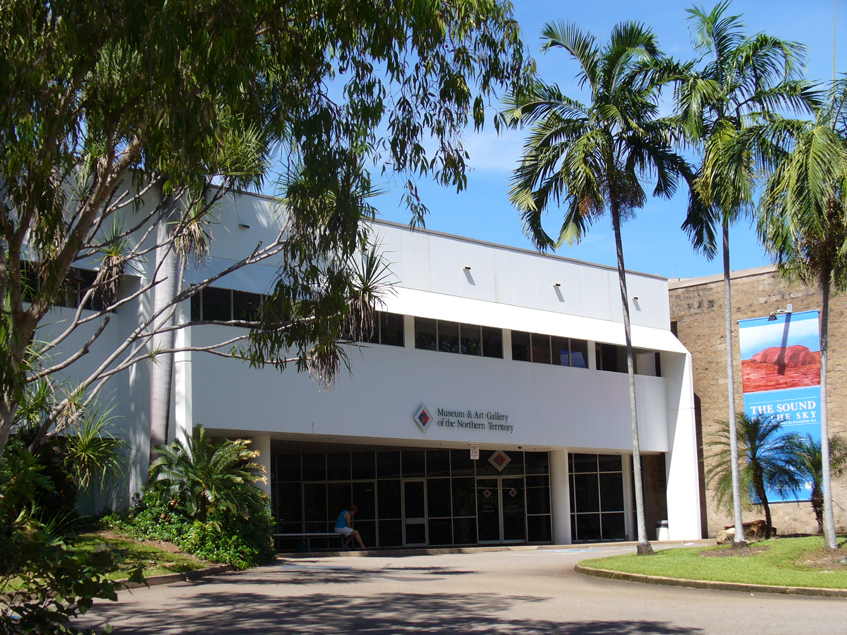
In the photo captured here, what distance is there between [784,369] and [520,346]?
879 cm

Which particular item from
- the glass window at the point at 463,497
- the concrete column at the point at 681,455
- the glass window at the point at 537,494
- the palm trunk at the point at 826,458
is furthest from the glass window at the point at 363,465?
the palm trunk at the point at 826,458

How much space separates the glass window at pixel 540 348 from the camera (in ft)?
89.6

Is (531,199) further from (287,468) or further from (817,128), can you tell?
(287,468)

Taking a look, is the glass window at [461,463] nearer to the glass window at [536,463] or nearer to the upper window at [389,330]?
the glass window at [536,463]

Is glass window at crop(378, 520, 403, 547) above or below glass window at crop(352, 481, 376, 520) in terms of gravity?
below

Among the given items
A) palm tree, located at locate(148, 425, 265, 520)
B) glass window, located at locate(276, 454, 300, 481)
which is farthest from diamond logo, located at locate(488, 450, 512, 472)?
palm tree, located at locate(148, 425, 265, 520)

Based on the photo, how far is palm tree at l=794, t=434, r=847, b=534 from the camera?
2417cm

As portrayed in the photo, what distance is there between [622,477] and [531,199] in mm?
13413

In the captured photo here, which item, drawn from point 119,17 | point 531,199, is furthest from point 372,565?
point 119,17

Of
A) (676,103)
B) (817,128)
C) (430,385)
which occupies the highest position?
(676,103)

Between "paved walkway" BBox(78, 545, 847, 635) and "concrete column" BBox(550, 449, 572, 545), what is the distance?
11.7 m

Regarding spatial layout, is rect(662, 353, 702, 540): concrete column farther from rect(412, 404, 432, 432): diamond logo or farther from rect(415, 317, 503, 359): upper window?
rect(412, 404, 432, 432): diamond logo

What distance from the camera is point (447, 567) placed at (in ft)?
59.7

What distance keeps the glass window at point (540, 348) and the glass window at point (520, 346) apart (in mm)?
261
